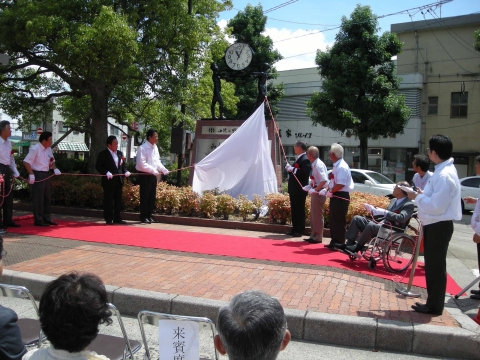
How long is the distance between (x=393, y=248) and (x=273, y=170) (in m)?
5.31

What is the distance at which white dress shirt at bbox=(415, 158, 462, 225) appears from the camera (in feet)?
15.4

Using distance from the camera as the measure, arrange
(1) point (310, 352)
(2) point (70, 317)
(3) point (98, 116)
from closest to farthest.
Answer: (2) point (70, 317)
(1) point (310, 352)
(3) point (98, 116)

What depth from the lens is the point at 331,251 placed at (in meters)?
7.69

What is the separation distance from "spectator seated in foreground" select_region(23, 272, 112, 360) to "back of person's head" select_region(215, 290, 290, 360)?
2.04 ft

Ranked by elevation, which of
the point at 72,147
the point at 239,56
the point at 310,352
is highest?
the point at 239,56

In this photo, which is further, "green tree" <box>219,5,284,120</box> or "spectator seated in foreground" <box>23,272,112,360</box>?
"green tree" <box>219,5,284,120</box>

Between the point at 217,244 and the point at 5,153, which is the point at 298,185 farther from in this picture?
the point at 5,153

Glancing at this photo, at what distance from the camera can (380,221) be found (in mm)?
7043

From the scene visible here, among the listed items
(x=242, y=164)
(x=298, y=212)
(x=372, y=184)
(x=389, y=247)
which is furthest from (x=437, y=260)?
(x=372, y=184)

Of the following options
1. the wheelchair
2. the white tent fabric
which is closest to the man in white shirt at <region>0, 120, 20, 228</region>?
the white tent fabric

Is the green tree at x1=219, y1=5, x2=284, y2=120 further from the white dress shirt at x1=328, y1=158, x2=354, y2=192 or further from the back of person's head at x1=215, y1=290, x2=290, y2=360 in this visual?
the back of person's head at x1=215, y1=290, x2=290, y2=360

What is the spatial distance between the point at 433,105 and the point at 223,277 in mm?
25802

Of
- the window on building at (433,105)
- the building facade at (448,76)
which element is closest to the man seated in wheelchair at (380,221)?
the building facade at (448,76)

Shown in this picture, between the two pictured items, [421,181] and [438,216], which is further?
[421,181]
